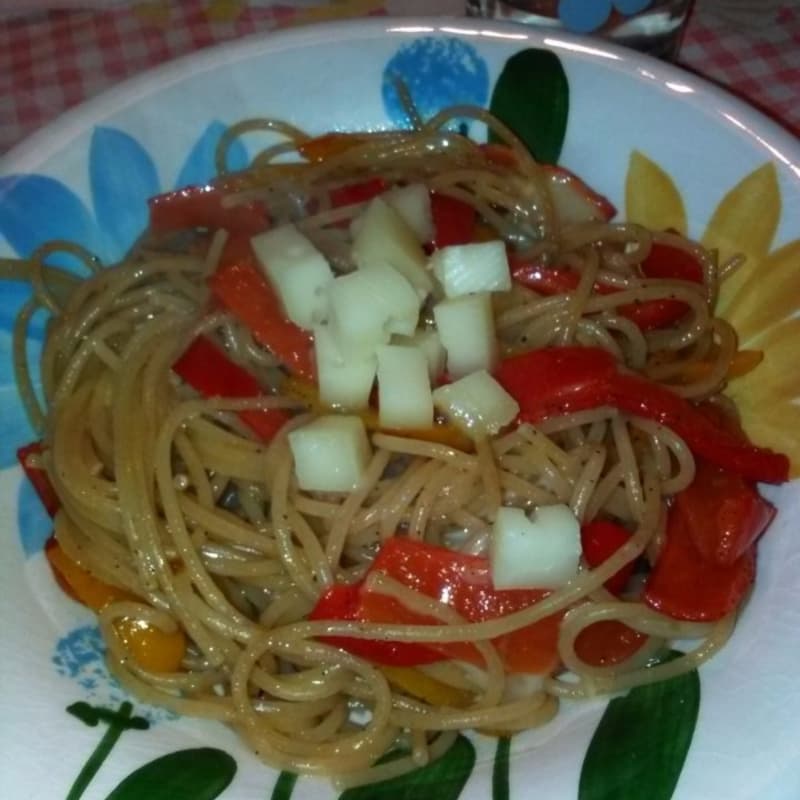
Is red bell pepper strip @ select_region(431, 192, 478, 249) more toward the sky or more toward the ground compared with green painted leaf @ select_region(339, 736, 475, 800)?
more toward the sky

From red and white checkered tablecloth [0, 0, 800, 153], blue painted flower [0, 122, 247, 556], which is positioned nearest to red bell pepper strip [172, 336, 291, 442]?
blue painted flower [0, 122, 247, 556]

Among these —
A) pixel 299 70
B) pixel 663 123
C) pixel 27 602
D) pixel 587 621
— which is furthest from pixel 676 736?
pixel 299 70

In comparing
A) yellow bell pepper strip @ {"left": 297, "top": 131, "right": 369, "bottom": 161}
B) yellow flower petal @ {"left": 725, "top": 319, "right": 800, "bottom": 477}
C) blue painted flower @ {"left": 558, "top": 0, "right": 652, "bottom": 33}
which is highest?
blue painted flower @ {"left": 558, "top": 0, "right": 652, "bottom": 33}

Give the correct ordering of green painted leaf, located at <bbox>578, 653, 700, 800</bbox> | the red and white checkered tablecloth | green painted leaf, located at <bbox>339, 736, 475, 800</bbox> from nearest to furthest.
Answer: green painted leaf, located at <bbox>578, 653, 700, 800</bbox>, green painted leaf, located at <bbox>339, 736, 475, 800</bbox>, the red and white checkered tablecloth

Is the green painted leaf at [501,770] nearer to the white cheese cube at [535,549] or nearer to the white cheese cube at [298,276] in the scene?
the white cheese cube at [535,549]

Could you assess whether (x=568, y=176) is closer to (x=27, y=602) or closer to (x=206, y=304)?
(x=206, y=304)

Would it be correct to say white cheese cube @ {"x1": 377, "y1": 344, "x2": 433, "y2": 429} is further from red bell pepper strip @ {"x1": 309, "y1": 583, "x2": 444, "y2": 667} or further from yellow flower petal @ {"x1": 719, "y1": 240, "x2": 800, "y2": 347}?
yellow flower petal @ {"x1": 719, "y1": 240, "x2": 800, "y2": 347}
